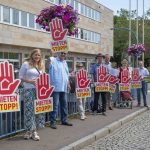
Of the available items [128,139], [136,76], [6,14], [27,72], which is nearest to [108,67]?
[136,76]

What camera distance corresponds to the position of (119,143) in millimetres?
9320

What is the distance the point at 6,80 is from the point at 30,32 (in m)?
35.9

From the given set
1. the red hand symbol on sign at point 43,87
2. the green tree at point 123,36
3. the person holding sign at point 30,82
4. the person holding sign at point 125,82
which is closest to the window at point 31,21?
the person holding sign at point 125,82

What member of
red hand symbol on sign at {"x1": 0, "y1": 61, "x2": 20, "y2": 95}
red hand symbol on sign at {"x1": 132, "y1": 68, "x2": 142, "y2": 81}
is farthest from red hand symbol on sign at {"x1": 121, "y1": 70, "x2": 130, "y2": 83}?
red hand symbol on sign at {"x1": 0, "y1": 61, "x2": 20, "y2": 95}

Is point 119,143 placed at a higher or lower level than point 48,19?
lower

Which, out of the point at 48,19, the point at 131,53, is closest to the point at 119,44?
the point at 131,53

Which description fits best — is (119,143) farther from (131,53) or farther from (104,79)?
A: (131,53)

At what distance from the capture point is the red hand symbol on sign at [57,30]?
35.2 feet

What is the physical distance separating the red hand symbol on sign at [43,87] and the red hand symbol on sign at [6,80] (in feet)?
4.16

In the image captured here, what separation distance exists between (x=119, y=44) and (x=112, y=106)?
2889 inches

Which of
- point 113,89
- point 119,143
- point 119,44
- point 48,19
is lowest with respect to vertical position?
point 119,143

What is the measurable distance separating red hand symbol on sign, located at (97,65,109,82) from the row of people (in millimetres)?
119

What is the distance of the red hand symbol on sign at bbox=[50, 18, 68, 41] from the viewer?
10.7m

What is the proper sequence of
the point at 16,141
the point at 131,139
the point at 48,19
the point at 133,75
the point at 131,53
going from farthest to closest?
the point at 131,53
the point at 133,75
the point at 48,19
the point at 131,139
the point at 16,141
